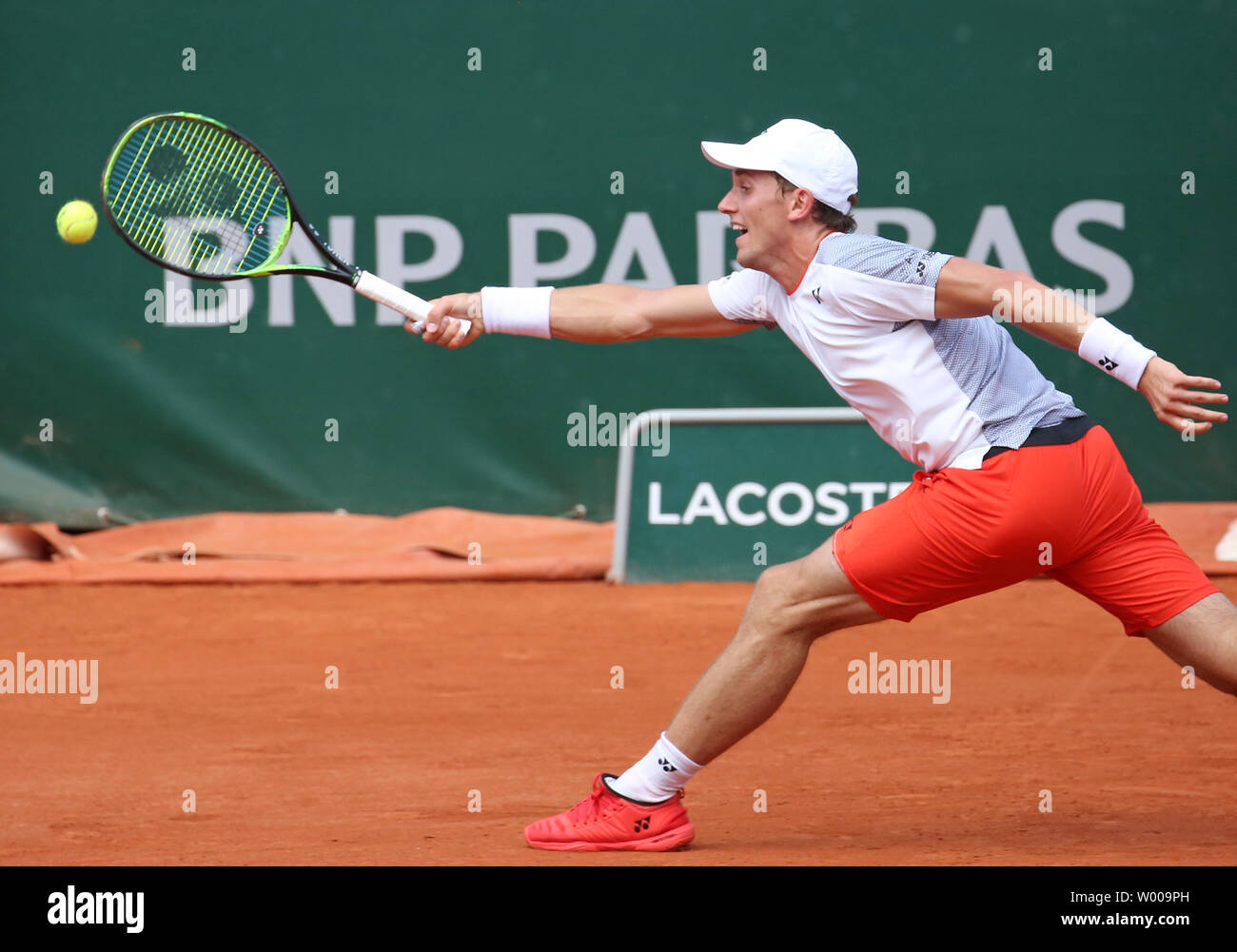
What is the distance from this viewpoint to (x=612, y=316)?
3.06 metres

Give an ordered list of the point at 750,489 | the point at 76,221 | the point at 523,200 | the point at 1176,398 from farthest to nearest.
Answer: the point at 523,200
the point at 750,489
the point at 76,221
the point at 1176,398

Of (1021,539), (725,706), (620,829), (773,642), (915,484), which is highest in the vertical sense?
(915,484)

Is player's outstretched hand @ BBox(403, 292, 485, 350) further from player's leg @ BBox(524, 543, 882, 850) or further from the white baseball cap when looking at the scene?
player's leg @ BBox(524, 543, 882, 850)

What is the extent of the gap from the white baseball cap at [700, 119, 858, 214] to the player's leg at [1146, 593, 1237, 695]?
3.04 ft

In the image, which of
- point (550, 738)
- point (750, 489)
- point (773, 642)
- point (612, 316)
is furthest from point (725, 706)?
point (750, 489)

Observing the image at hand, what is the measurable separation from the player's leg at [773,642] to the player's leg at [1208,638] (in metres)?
0.50

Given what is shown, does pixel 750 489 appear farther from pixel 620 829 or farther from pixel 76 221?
pixel 620 829

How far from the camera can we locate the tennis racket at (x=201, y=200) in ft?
11.5

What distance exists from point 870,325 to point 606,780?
0.95m

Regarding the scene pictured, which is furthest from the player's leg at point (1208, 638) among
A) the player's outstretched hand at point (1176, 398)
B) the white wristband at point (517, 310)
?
the white wristband at point (517, 310)

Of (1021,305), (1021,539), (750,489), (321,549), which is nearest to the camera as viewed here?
(1021,305)

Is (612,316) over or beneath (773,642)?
over

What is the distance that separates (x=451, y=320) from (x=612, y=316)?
32 centimetres
